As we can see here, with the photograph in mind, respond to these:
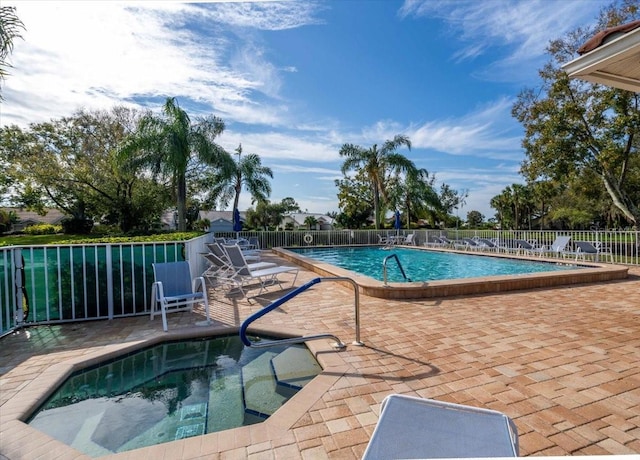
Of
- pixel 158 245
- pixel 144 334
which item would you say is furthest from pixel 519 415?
pixel 158 245

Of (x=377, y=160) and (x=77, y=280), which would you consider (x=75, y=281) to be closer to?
(x=77, y=280)

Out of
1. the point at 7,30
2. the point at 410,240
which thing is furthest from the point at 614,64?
the point at 410,240

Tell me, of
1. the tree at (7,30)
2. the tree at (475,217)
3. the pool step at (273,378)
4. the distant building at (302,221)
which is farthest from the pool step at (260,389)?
the tree at (475,217)

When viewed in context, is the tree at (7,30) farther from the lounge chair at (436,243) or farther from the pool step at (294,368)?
the lounge chair at (436,243)

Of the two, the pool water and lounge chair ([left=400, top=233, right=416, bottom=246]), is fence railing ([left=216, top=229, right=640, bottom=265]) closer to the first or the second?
lounge chair ([left=400, top=233, right=416, bottom=246])

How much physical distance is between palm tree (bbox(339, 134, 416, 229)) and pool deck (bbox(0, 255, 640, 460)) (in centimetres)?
1974

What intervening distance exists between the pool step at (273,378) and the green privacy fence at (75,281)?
2.79 m

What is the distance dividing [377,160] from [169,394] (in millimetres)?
23530

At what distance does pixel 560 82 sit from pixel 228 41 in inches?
573

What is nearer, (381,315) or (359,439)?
(359,439)

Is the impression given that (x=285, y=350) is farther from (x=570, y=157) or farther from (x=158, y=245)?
(x=570, y=157)

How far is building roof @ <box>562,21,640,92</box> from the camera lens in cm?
252

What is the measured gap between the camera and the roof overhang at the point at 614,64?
253cm

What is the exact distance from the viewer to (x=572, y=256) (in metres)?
12.1
